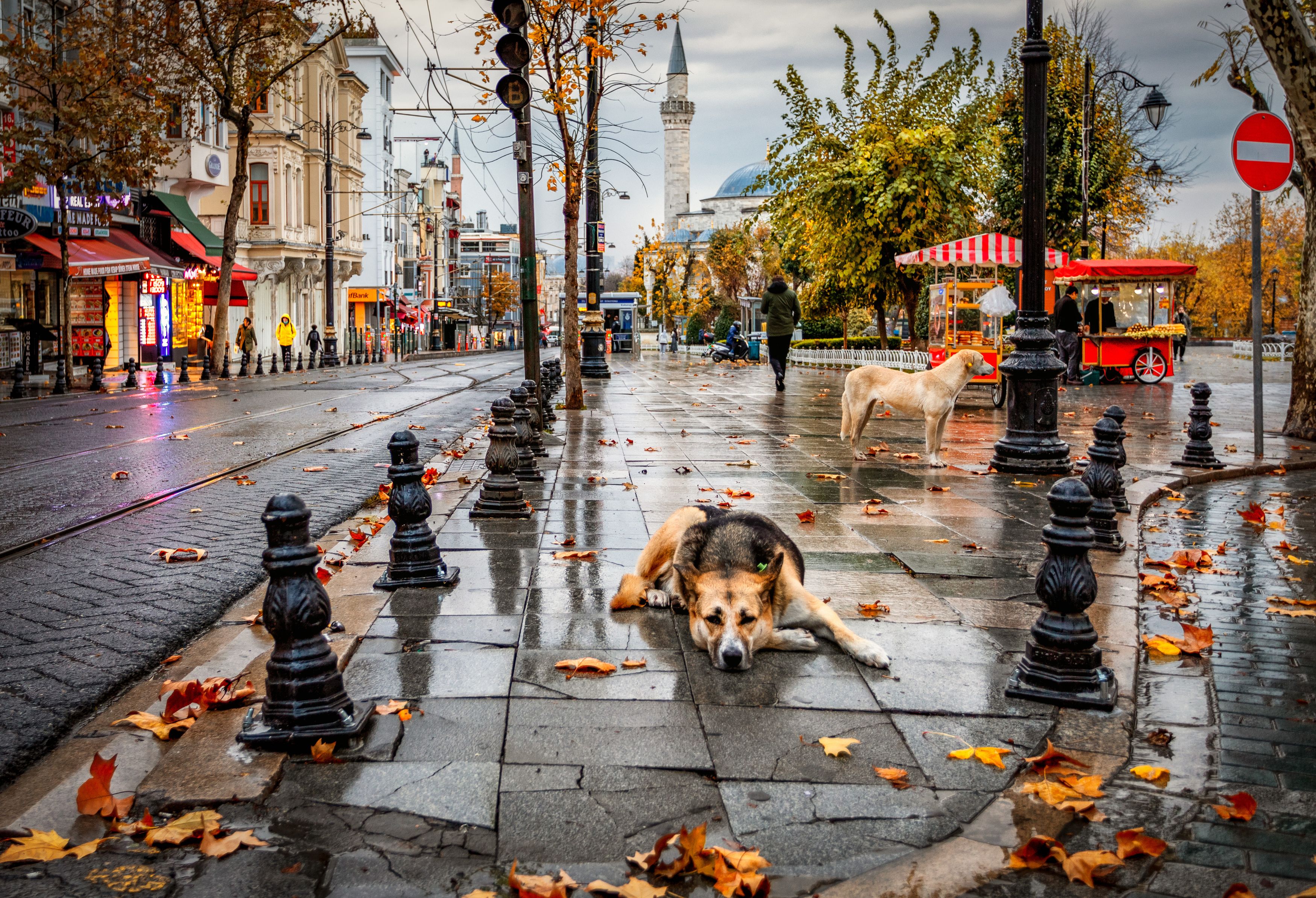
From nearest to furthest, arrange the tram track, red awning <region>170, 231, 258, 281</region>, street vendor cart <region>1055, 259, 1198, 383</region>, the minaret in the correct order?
the tram track < street vendor cart <region>1055, 259, 1198, 383</region> < red awning <region>170, 231, 258, 281</region> < the minaret

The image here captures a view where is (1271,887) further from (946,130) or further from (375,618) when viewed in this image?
(946,130)

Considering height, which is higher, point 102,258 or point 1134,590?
point 102,258

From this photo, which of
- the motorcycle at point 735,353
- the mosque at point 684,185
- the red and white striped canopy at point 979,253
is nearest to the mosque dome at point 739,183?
the mosque at point 684,185

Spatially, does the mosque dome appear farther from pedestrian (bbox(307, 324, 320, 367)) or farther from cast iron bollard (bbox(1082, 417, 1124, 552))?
cast iron bollard (bbox(1082, 417, 1124, 552))

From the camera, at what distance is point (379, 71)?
70.8 metres

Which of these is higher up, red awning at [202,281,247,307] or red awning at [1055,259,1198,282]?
red awning at [202,281,247,307]

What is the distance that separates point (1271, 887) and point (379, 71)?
75.3 metres

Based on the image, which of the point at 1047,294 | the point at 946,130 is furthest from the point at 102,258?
the point at 1047,294

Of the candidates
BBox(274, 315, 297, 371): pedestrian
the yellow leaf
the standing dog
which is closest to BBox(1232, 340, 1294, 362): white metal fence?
the standing dog

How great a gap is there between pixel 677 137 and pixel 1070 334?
115434 mm

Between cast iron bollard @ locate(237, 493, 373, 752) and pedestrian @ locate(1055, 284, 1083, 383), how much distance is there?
68.1ft

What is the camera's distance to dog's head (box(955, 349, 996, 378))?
10.8 meters

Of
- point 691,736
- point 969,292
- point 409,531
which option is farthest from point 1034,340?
point 969,292

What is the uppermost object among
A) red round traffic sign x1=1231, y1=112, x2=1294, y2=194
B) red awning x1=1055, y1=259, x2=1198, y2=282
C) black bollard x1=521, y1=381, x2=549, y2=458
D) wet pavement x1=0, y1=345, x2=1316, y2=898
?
red awning x1=1055, y1=259, x2=1198, y2=282
